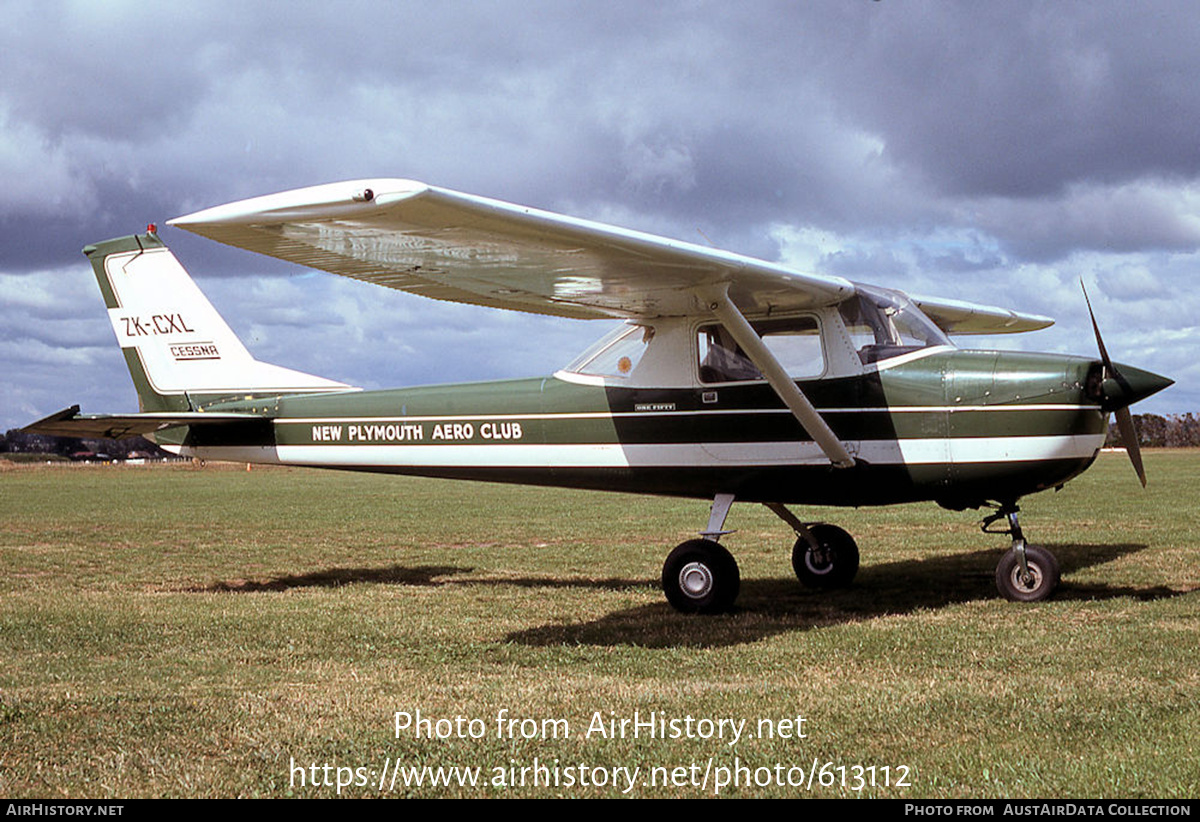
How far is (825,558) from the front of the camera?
→ 10.1 m

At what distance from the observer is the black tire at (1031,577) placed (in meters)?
8.52

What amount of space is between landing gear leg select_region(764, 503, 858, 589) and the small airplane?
0.02 m

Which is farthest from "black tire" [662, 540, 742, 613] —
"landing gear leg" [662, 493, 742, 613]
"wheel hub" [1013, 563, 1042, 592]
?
"wheel hub" [1013, 563, 1042, 592]

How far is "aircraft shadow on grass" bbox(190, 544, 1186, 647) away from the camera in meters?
7.62

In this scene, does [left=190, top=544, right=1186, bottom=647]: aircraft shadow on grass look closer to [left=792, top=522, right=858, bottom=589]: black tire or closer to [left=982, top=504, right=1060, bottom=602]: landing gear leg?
[left=792, top=522, right=858, bottom=589]: black tire

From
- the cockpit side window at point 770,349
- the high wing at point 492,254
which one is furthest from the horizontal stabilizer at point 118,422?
the cockpit side window at point 770,349

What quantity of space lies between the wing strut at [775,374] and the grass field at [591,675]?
1391 mm

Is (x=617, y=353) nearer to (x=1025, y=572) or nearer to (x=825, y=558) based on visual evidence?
(x=825, y=558)

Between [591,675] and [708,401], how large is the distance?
10.9 feet

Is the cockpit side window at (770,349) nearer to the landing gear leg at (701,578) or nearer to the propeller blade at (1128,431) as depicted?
the landing gear leg at (701,578)

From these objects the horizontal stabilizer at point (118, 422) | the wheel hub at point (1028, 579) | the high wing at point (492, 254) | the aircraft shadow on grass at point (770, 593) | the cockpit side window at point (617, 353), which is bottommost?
the aircraft shadow on grass at point (770, 593)

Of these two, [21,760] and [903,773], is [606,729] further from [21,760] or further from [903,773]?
[21,760]

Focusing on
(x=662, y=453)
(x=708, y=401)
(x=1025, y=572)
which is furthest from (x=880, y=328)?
(x=1025, y=572)

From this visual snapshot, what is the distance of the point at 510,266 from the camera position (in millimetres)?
7516
